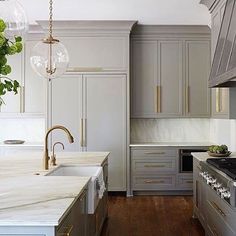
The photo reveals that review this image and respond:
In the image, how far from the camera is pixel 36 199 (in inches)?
67.1

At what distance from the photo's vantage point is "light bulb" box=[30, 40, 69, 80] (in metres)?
3.43

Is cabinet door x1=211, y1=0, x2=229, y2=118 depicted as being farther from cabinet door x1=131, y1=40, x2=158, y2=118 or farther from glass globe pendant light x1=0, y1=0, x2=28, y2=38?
glass globe pendant light x1=0, y1=0, x2=28, y2=38

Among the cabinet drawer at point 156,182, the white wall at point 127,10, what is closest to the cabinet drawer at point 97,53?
the white wall at point 127,10

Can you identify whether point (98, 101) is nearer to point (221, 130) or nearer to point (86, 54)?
point (86, 54)

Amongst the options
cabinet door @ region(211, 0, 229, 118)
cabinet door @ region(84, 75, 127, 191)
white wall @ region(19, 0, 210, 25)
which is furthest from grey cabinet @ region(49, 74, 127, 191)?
cabinet door @ region(211, 0, 229, 118)

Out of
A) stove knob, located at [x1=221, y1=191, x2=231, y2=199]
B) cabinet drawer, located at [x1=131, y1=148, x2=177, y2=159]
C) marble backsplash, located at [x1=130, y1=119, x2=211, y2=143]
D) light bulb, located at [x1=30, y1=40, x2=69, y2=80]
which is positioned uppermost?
light bulb, located at [x1=30, y1=40, x2=69, y2=80]

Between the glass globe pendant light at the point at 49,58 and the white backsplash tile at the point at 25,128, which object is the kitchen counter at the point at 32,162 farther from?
the white backsplash tile at the point at 25,128

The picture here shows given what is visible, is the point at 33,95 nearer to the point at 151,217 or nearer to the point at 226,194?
the point at 151,217

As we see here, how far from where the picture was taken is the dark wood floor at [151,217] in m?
3.71

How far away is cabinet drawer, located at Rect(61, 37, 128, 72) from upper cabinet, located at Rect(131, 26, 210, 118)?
309 millimetres

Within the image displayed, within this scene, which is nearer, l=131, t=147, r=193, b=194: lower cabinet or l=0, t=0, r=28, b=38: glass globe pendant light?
l=0, t=0, r=28, b=38: glass globe pendant light

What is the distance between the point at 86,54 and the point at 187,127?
2136 mm

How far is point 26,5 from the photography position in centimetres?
460

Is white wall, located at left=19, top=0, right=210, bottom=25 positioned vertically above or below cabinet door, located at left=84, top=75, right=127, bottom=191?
above
